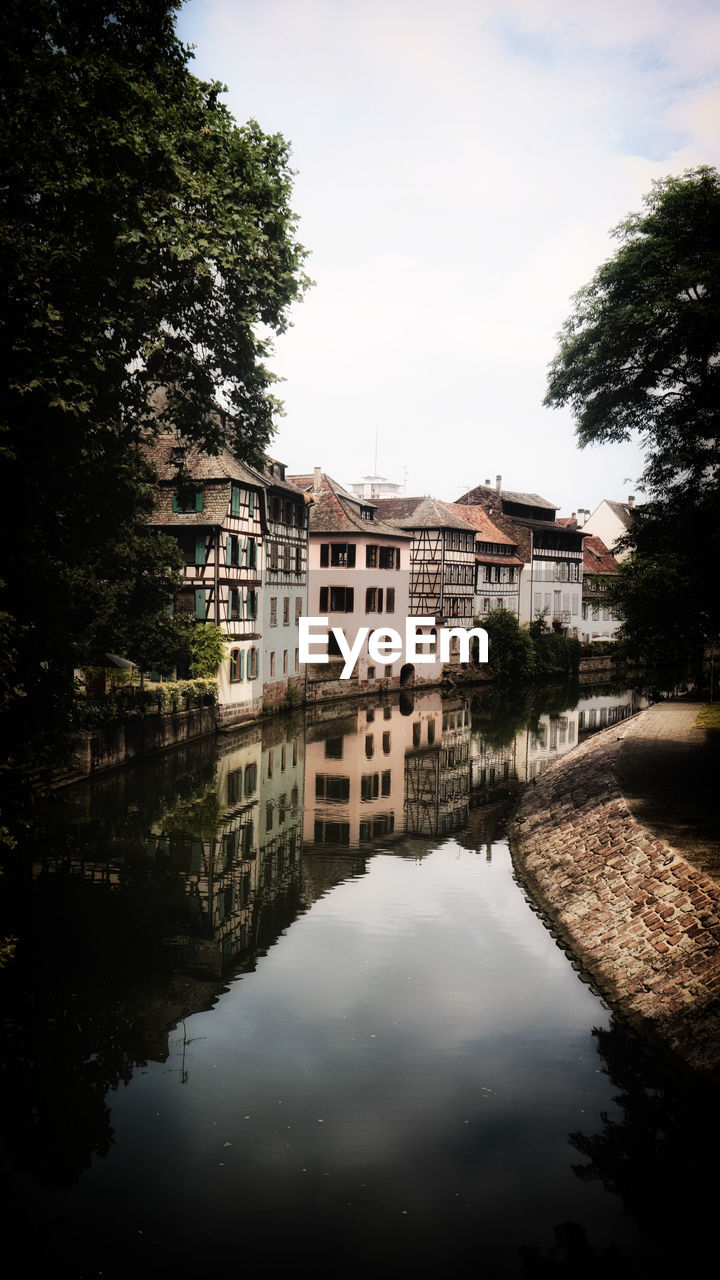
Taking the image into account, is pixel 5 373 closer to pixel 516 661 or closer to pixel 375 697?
pixel 375 697

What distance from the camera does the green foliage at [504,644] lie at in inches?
2322

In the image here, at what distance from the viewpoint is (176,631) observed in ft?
99.2

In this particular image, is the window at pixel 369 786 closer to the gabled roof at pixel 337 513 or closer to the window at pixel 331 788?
the window at pixel 331 788

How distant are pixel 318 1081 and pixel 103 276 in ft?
37.1

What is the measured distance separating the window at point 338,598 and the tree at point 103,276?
3173cm

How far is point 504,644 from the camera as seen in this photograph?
194 ft

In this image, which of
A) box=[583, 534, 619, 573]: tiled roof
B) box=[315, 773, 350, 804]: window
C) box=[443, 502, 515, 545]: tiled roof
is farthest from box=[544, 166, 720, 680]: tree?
box=[583, 534, 619, 573]: tiled roof

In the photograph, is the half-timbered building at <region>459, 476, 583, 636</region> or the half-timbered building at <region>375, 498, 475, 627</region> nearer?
the half-timbered building at <region>375, 498, 475, 627</region>

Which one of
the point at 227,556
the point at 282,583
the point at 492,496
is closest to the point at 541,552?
the point at 492,496

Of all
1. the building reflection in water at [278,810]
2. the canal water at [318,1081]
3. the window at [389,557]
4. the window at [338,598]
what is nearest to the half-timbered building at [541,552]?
the window at [389,557]

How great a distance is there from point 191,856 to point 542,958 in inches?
308

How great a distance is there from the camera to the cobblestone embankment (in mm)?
11250

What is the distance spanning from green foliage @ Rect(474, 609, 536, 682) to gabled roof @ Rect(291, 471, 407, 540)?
8090 millimetres

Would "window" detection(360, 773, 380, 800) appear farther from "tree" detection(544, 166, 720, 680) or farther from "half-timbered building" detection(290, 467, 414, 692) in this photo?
"half-timbered building" detection(290, 467, 414, 692)
